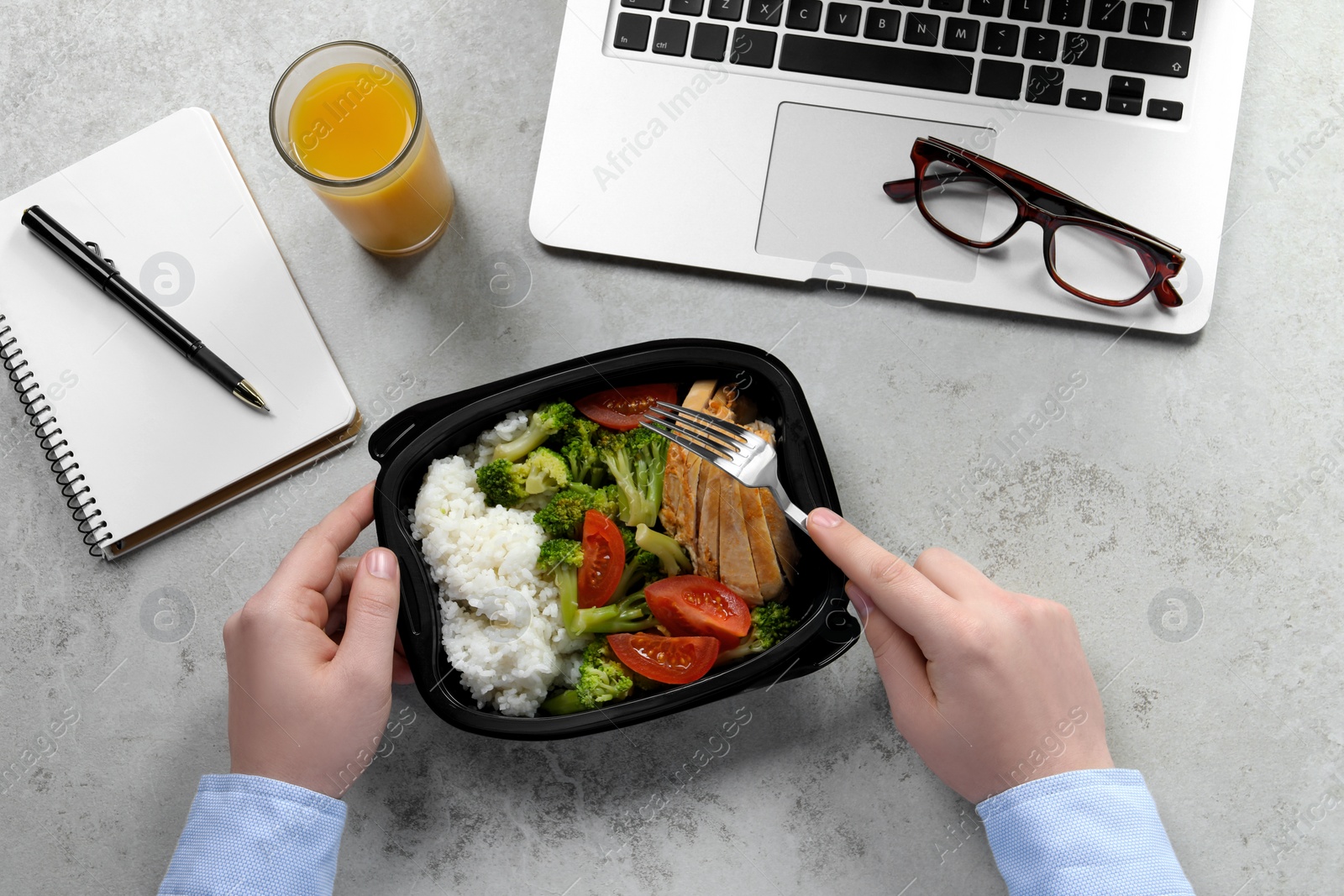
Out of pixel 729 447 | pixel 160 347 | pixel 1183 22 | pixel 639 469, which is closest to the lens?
pixel 729 447

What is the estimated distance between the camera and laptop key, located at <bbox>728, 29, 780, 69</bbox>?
1265 mm

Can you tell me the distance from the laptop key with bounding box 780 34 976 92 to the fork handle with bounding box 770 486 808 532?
641mm

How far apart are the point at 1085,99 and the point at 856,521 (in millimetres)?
675

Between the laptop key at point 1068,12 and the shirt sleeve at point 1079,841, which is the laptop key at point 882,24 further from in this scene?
the shirt sleeve at point 1079,841

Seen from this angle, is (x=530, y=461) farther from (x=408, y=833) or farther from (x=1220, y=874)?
(x=1220, y=874)

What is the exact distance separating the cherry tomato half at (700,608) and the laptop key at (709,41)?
29.7 inches

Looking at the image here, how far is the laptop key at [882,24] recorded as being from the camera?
125 cm

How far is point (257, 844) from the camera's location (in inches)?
42.1

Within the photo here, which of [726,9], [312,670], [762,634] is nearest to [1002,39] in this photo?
[726,9]

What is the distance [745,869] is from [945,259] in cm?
92

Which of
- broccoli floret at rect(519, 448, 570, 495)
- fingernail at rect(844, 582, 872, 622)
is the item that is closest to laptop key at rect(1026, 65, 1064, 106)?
fingernail at rect(844, 582, 872, 622)

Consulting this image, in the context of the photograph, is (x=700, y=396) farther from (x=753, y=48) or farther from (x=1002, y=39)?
(x=1002, y=39)

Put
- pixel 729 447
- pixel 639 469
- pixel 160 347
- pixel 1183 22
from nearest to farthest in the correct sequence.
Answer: pixel 729 447
pixel 639 469
pixel 1183 22
pixel 160 347

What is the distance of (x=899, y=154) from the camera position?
4.14ft
